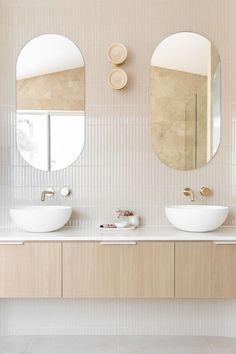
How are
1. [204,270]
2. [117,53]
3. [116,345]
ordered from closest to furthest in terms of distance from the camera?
[204,270] → [116,345] → [117,53]

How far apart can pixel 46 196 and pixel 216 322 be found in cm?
171

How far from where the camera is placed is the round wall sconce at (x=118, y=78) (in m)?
3.13

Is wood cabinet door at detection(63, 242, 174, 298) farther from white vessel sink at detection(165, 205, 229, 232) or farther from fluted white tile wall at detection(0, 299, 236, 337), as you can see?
fluted white tile wall at detection(0, 299, 236, 337)

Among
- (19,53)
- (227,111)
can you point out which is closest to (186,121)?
(227,111)

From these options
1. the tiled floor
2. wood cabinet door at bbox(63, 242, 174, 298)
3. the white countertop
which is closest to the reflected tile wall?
the white countertop

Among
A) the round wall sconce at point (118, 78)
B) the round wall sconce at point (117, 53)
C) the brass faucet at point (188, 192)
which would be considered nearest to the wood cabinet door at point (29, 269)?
the brass faucet at point (188, 192)

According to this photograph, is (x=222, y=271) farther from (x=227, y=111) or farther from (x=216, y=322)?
(x=227, y=111)

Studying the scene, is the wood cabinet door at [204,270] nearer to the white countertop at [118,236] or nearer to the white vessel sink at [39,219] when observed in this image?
the white countertop at [118,236]

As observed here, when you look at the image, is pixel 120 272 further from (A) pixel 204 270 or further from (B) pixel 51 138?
(B) pixel 51 138

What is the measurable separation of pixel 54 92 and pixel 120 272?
153cm

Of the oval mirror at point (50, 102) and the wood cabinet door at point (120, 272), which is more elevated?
the oval mirror at point (50, 102)

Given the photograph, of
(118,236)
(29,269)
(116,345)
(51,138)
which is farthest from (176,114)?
(116,345)

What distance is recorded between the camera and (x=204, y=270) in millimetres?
2660

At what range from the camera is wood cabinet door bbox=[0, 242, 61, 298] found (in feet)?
8.74
